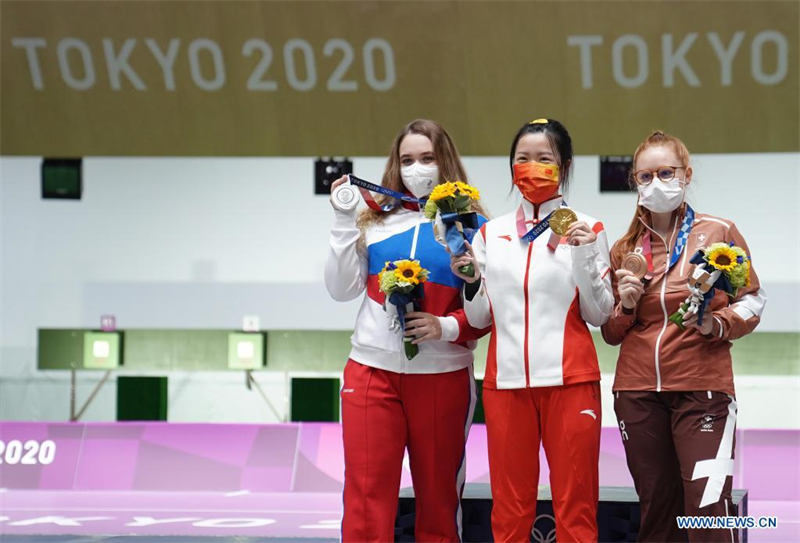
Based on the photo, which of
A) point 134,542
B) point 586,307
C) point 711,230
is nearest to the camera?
point 586,307

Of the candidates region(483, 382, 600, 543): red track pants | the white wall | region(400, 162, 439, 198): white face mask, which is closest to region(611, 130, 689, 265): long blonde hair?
region(483, 382, 600, 543): red track pants

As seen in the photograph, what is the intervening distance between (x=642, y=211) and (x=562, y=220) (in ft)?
2.12

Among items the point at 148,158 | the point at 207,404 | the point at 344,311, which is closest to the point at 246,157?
the point at 148,158

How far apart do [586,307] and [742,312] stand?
671 mm

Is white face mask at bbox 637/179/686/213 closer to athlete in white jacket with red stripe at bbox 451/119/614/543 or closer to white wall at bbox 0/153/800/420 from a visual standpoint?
athlete in white jacket with red stripe at bbox 451/119/614/543

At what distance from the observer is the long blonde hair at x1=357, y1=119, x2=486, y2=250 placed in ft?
13.8

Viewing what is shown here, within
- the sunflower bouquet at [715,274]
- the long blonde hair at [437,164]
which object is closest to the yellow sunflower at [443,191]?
the long blonde hair at [437,164]

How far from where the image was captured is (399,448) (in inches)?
158

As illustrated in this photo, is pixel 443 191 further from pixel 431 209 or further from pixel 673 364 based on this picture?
pixel 673 364

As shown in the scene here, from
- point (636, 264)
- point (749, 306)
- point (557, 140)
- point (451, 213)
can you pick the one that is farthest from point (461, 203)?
point (749, 306)

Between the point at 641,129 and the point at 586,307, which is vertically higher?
the point at 641,129

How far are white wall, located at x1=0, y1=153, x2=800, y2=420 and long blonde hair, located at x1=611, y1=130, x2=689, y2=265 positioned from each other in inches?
190

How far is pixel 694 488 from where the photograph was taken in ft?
12.5

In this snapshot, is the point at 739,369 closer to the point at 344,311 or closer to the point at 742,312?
the point at 344,311
